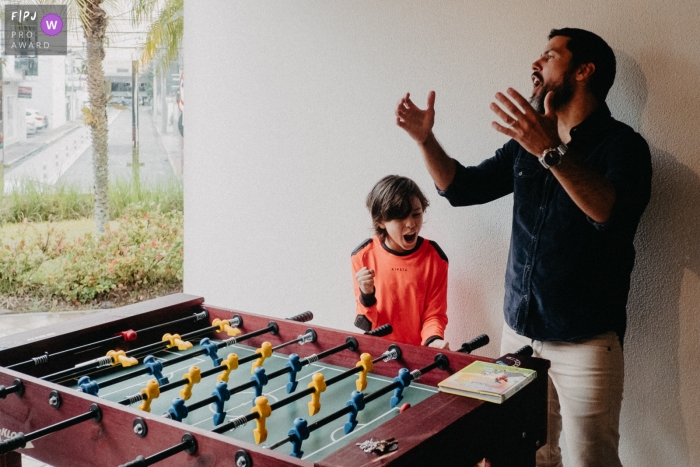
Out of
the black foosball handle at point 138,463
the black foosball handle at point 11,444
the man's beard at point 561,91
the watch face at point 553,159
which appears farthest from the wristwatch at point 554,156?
the black foosball handle at point 11,444

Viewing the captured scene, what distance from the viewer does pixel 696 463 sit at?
8.31 feet

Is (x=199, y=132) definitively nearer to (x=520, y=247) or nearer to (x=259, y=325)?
(x=259, y=325)

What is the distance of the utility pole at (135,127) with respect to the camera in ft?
21.0

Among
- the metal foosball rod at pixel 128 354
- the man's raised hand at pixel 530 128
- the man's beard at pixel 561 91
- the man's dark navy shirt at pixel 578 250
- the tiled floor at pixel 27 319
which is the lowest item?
the tiled floor at pixel 27 319

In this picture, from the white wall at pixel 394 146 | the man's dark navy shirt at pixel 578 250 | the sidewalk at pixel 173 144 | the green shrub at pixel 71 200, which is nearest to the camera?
the man's dark navy shirt at pixel 578 250

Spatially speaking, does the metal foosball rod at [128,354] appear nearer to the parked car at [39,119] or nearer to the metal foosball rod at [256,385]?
the metal foosball rod at [256,385]

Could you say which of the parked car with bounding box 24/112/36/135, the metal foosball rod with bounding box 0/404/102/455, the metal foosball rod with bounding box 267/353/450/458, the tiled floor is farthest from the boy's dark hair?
the parked car with bounding box 24/112/36/135

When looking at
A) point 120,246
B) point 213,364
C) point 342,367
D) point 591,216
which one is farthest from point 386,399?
point 120,246

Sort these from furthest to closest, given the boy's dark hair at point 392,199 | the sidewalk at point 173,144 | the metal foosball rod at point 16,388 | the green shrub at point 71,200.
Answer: the sidewalk at point 173,144
the green shrub at point 71,200
the boy's dark hair at point 392,199
the metal foosball rod at point 16,388

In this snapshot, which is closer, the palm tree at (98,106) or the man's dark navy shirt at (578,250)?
the man's dark navy shirt at (578,250)

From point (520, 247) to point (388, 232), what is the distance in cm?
57

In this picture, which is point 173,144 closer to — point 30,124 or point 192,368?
point 30,124

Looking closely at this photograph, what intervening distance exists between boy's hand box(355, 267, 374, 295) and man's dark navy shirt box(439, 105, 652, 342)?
0.57 m

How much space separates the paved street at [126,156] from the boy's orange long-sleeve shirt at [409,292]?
4245 millimetres
